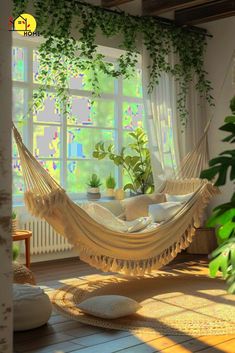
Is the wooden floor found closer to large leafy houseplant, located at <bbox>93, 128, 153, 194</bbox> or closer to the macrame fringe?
the macrame fringe

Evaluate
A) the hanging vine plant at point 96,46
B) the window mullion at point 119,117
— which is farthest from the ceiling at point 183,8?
the window mullion at point 119,117

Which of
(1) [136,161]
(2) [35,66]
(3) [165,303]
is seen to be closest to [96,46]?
(2) [35,66]

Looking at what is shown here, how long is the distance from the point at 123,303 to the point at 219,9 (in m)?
3.33

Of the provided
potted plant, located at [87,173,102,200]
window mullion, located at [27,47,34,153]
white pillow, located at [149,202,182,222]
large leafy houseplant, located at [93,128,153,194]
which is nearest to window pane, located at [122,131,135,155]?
large leafy houseplant, located at [93,128,153,194]

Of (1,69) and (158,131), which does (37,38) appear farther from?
(1,69)

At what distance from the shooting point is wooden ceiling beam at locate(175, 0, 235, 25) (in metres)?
5.10

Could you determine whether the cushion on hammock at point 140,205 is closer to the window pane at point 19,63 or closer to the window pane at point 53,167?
the window pane at point 53,167

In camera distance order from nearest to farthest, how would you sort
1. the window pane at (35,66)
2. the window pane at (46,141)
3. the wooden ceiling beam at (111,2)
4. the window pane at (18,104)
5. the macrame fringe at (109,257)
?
the macrame fringe at (109,257) → the wooden ceiling beam at (111,2) → the window pane at (18,104) → the window pane at (35,66) → the window pane at (46,141)

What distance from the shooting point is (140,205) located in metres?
4.91

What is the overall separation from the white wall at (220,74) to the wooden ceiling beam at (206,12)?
0.37m

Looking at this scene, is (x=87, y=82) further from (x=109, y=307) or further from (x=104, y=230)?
(x=109, y=307)

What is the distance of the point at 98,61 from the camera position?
4977 millimetres

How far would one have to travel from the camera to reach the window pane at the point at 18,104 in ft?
16.5

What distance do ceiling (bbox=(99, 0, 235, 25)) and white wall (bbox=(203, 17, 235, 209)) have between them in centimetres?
34
